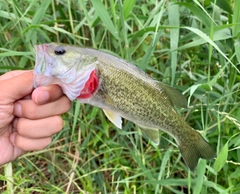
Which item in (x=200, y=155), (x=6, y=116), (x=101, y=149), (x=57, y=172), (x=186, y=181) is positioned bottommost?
(x=57, y=172)

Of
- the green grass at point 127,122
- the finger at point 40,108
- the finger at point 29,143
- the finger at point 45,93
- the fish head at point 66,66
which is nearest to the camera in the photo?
the fish head at point 66,66

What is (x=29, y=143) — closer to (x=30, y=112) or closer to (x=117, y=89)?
(x=30, y=112)

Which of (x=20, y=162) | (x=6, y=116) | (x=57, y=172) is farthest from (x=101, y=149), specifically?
(x=6, y=116)

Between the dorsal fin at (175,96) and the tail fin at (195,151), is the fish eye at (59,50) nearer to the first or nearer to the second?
the dorsal fin at (175,96)

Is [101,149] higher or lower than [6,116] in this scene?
lower

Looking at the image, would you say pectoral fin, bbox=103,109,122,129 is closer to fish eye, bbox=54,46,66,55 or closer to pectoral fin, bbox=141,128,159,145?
pectoral fin, bbox=141,128,159,145

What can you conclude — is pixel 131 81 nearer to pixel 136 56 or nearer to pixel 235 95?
pixel 235 95

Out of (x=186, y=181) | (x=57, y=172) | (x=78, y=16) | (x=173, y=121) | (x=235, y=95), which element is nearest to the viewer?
(x=173, y=121)

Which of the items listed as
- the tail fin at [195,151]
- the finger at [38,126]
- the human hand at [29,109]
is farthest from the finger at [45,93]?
the tail fin at [195,151]
